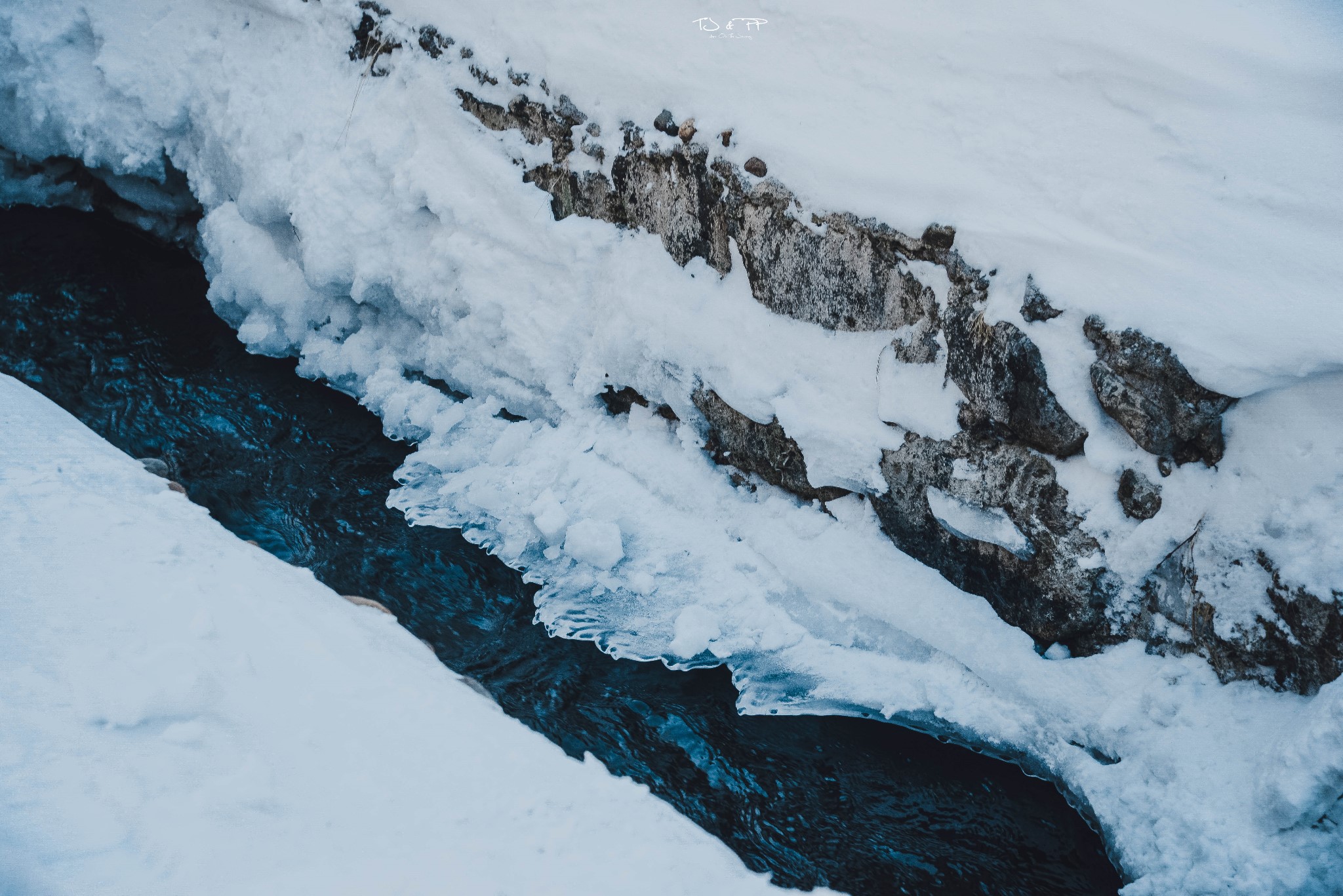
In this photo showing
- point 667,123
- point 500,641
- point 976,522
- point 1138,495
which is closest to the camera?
point 1138,495

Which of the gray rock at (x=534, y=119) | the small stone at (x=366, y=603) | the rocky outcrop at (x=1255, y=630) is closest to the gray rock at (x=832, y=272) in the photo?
the gray rock at (x=534, y=119)

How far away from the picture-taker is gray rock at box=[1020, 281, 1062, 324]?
4.56m

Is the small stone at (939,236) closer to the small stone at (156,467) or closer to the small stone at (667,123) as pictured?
the small stone at (667,123)

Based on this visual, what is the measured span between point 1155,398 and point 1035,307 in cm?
73

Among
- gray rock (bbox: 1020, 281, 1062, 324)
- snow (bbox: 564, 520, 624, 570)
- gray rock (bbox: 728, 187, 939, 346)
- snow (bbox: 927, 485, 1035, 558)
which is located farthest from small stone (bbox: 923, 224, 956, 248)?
snow (bbox: 564, 520, 624, 570)

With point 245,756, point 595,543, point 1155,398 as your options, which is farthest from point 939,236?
point 245,756

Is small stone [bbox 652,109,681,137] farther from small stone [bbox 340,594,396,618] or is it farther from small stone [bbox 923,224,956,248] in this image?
small stone [bbox 340,594,396,618]

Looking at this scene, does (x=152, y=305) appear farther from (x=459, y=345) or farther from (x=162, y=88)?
(x=459, y=345)

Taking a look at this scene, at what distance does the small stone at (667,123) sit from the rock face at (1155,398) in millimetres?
2849

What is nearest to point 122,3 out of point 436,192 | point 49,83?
point 49,83
